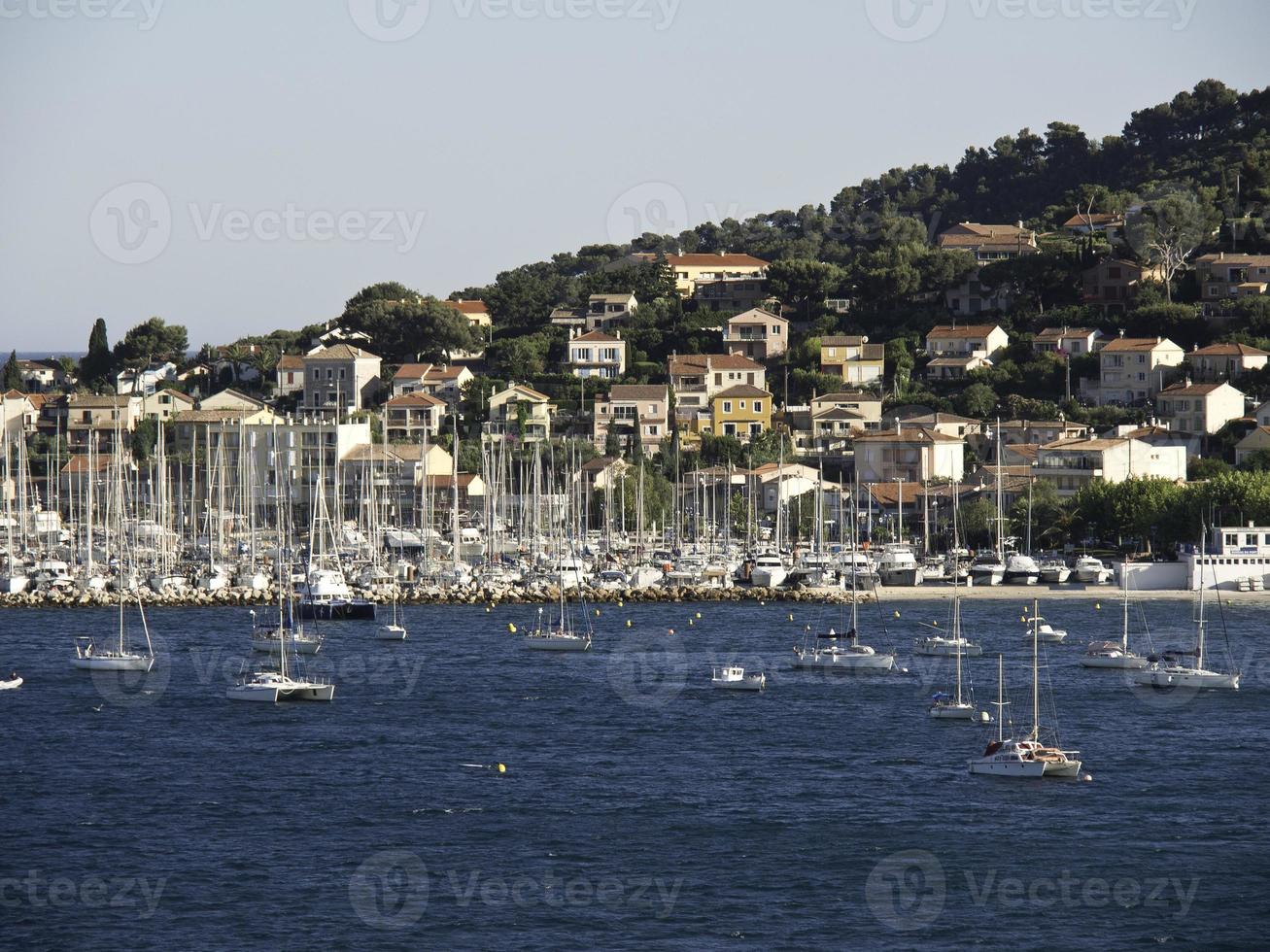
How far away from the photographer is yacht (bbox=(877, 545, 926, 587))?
63062 millimetres

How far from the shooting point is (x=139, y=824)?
2994 cm

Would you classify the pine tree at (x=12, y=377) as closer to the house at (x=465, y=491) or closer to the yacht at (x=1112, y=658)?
the house at (x=465, y=491)

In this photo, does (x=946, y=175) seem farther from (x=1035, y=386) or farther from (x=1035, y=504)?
(x=1035, y=504)

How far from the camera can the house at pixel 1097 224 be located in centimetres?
10362

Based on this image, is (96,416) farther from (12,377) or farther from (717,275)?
(717,275)

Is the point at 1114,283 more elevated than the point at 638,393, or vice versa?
the point at 1114,283

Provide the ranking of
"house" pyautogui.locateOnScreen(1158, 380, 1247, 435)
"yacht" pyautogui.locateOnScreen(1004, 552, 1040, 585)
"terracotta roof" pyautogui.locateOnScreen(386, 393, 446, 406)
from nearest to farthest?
"yacht" pyautogui.locateOnScreen(1004, 552, 1040, 585) < "house" pyautogui.locateOnScreen(1158, 380, 1247, 435) < "terracotta roof" pyautogui.locateOnScreen(386, 393, 446, 406)

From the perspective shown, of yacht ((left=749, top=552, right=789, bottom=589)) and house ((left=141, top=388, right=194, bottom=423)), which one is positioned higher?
house ((left=141, top=388, right=194, bottom=423))

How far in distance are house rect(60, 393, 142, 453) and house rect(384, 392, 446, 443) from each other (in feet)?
38.1

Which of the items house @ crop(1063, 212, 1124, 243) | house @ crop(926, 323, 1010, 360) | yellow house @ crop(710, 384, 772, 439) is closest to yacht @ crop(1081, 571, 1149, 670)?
yellow house @ crop(710, 384, 772, 439)

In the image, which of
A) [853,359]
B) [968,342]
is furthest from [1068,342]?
[853,359]

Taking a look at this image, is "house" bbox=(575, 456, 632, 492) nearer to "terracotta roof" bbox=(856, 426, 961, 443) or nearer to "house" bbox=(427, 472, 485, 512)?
"house" bbox=(427, 472, 485, 512)

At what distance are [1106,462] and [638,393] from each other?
75.7 feet

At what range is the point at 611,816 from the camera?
3044cm
